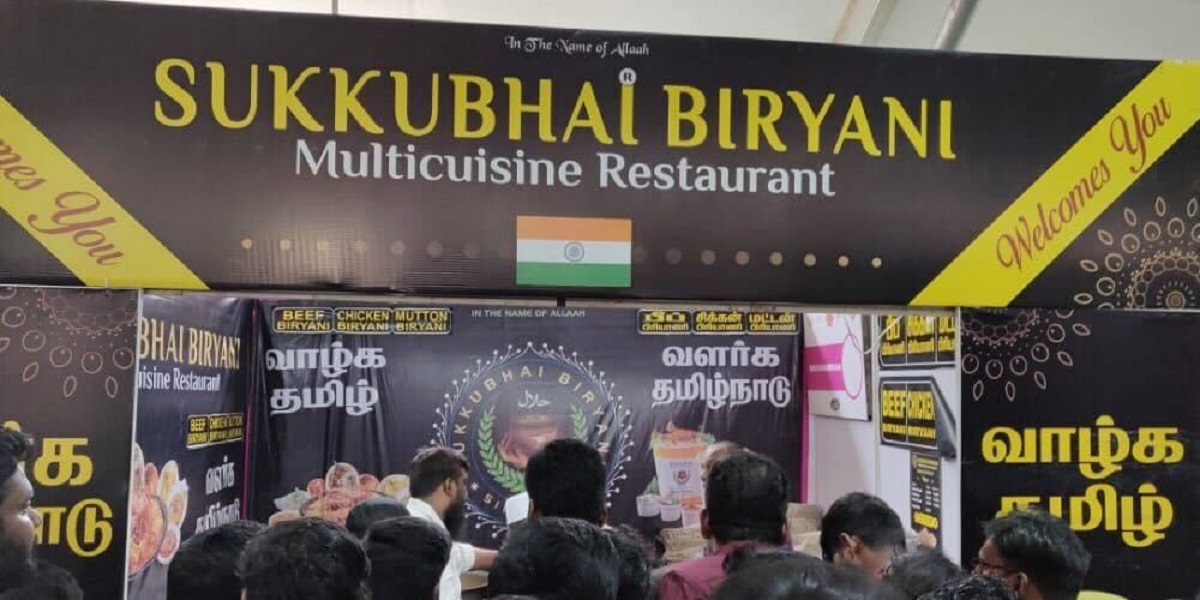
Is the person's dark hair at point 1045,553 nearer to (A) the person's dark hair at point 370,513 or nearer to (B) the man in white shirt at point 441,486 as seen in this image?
(A) the person's dark hair at point 370,513

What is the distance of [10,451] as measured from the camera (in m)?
2.18

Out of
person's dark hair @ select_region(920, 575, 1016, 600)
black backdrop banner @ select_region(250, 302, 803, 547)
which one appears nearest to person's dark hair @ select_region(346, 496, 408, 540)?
person's dark hair @ select_region(920, 575, 1016, 600)

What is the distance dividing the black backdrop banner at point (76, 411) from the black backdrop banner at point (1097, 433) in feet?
6.48

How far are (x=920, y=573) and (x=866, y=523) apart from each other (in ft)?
1.13

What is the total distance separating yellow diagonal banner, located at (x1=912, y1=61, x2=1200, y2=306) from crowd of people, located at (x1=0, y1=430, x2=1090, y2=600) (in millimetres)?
608

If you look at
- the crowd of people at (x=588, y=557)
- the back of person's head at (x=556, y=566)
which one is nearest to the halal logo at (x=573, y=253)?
the crowd of people at (x=588, y=557)

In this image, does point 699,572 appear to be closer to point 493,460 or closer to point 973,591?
point 973,591

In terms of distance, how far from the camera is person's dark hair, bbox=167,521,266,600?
170 cm

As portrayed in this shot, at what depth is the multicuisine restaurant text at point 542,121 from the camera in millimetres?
2441

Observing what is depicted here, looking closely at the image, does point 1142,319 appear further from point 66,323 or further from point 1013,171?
point 66,323

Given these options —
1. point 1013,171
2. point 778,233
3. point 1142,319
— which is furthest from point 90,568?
point 1142,319

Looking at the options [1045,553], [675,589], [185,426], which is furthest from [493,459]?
[1045,553]

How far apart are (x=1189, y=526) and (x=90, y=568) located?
2.61m

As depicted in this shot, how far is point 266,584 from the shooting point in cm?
149
